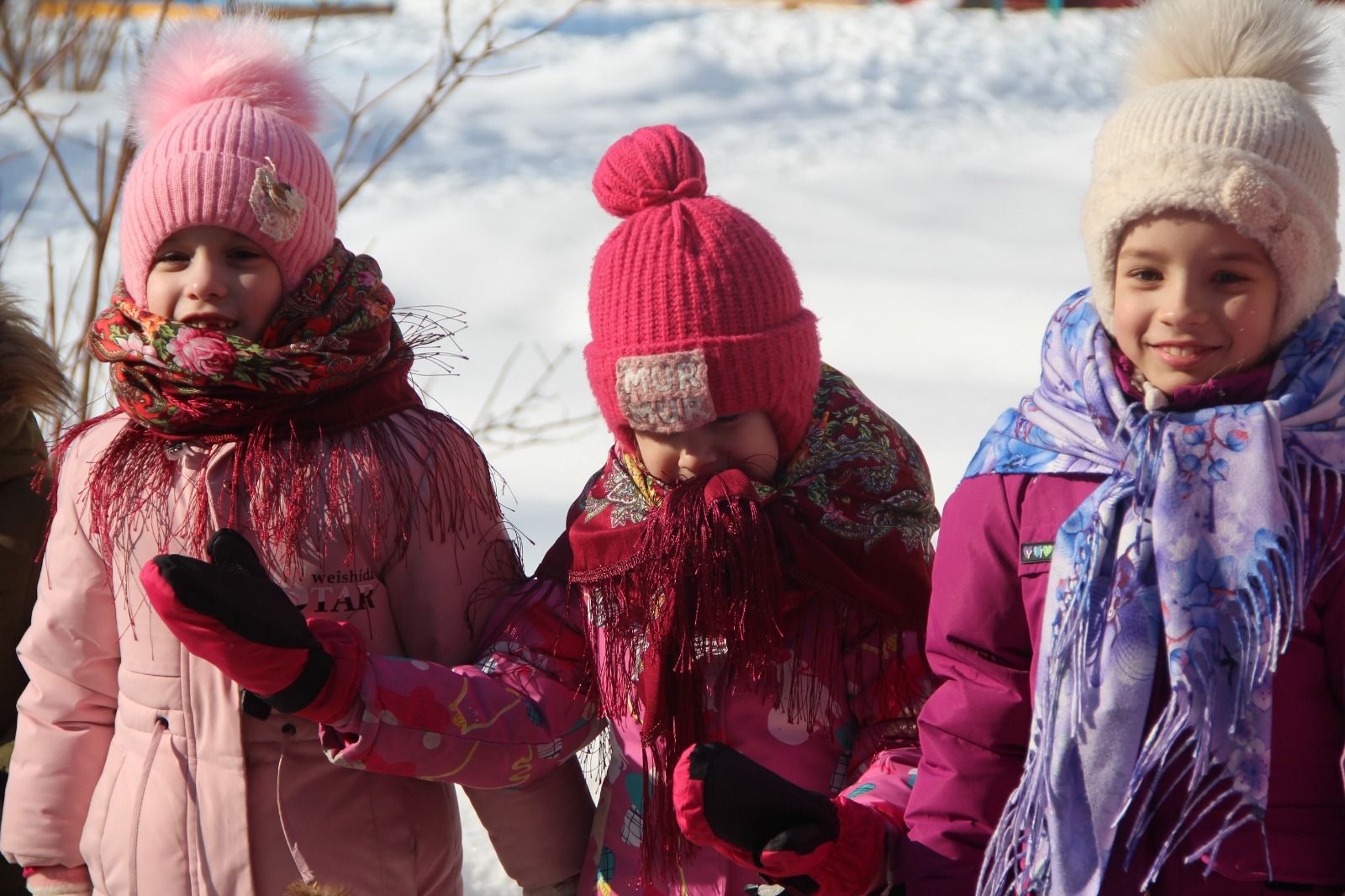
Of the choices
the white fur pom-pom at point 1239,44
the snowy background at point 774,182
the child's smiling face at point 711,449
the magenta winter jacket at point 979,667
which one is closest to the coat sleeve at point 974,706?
the magenta winter jacket at point 979,667

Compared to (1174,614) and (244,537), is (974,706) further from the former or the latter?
(244,537)

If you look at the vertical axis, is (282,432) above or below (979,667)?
above

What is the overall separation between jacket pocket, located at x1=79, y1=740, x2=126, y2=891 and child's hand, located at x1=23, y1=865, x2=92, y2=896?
0.05 meters

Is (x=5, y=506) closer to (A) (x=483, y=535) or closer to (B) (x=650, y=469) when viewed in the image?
(A) (x=483, y=535)

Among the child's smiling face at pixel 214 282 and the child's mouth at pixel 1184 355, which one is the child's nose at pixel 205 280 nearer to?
the child's smiling face at pixel 214 282

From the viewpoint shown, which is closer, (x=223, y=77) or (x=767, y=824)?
(x=767, y=824)

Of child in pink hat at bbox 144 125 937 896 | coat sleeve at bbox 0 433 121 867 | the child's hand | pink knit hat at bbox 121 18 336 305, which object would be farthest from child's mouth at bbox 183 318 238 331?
the child's hand

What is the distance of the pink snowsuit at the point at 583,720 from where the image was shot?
2.03 m

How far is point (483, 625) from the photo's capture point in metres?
2.22

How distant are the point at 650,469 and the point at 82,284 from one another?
525 centimetres

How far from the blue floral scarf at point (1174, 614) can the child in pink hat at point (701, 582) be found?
316 mm

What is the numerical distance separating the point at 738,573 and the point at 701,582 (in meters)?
0.05

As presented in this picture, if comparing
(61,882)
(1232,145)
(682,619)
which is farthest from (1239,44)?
(61,882)

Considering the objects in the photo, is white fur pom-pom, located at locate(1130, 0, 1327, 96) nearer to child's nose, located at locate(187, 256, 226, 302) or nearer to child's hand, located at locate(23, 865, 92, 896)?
child's nose, located at locate(187, 256, 226, 302)
